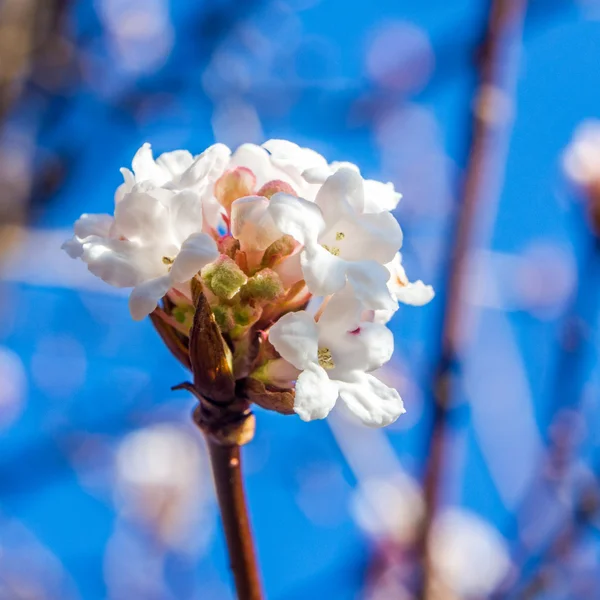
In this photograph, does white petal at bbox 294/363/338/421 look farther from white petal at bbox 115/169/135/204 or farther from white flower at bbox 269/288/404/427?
white petal at bbox 115/169/135/204

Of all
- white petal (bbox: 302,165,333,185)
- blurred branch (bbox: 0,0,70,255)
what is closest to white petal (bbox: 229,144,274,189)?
white petal (bbox: 302,165,333,185)

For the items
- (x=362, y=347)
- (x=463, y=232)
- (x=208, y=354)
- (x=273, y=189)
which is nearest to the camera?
(x=208, y=354)

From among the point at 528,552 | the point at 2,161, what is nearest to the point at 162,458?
the point at 2,161

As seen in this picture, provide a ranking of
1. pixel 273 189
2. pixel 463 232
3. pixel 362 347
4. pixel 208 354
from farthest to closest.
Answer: pixel 463 232
pixel 273 189
pixel 362 347
pixel 208 354

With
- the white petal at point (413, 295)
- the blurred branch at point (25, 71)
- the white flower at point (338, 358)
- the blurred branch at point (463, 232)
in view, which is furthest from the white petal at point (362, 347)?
the blurred branch at point (25, 71)

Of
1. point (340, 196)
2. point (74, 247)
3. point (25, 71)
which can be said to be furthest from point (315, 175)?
point (25, 71)

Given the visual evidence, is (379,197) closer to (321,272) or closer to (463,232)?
(321,272)
